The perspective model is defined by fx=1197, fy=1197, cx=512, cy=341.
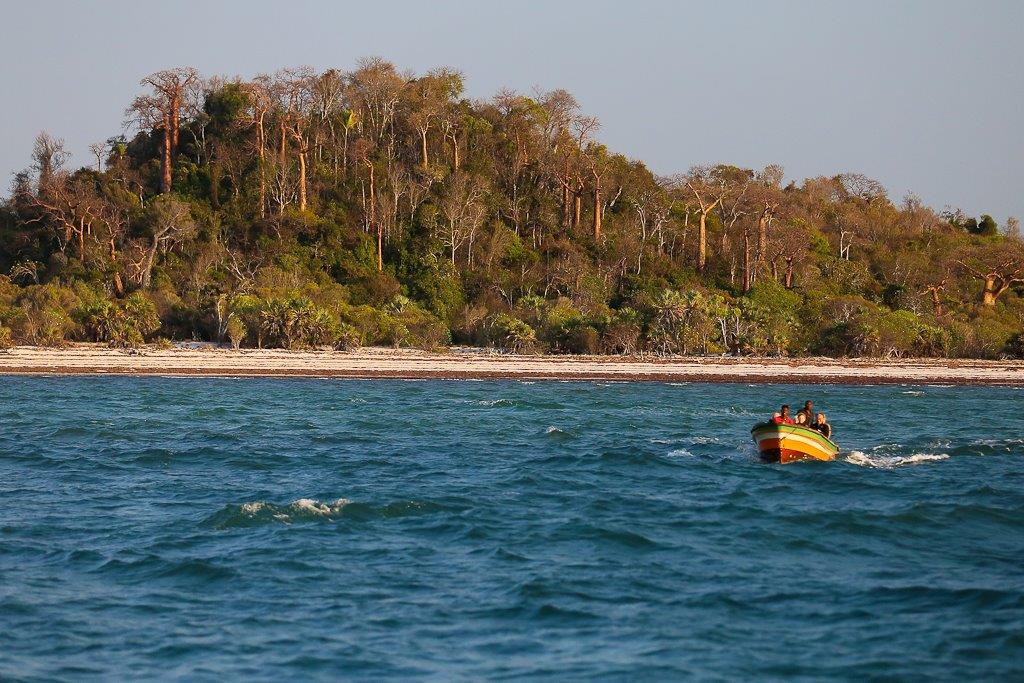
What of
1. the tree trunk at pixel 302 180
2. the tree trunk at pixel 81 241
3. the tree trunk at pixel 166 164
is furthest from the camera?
the tree trunk at pixel 166 164

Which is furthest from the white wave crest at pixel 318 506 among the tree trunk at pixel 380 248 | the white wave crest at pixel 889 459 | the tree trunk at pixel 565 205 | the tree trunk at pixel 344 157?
the tree trunk at pixel 344 157

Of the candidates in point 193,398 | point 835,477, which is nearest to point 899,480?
point 835,477

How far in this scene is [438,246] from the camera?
73125 mm

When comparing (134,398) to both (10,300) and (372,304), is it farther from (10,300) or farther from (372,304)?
(372,304)

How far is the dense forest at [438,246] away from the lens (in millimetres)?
61188

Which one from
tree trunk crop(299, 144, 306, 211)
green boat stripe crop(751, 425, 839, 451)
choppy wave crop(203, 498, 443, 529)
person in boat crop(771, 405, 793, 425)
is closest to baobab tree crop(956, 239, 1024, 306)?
tree trunk crop(299, 144, 306, 211)

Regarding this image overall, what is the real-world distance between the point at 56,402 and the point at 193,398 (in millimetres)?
4845

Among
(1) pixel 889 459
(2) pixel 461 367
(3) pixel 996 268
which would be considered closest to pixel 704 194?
(3) pixel 996 268

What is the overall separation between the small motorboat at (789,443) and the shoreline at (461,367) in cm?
2225

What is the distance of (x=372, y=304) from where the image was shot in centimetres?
6738

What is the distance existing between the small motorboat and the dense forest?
28.7 m

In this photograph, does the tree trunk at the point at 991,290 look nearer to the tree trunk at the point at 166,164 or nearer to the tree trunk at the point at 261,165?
the tree trunk at the point at 261,165

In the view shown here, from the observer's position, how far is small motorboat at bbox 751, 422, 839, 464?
30484mm

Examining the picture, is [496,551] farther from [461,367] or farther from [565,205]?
[565,205]
